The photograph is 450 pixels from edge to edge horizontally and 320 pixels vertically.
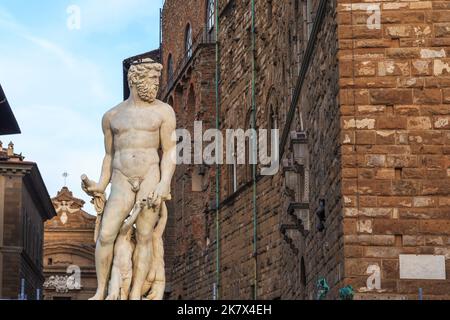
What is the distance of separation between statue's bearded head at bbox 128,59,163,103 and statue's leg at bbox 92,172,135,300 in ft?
4.05

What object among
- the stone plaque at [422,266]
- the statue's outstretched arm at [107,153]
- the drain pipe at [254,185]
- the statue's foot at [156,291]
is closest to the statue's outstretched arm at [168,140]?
the statue's outstretched arm at [107,153]

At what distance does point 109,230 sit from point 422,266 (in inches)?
157

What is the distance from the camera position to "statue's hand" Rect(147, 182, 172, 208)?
589 inches

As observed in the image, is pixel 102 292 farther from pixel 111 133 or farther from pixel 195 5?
pixel 195 5

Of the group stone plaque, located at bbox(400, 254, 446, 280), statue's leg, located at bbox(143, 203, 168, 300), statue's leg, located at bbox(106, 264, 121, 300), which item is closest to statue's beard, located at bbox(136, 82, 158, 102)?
statue's leg, located at bbox(143, 203, 168, 300)

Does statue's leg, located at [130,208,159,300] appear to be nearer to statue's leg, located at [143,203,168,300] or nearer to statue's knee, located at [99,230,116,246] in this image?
→ statue's leg, located at [143,203,168,300]

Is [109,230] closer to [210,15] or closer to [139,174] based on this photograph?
[139,174]

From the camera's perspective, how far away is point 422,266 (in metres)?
16.2

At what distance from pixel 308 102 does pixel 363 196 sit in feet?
18.0
